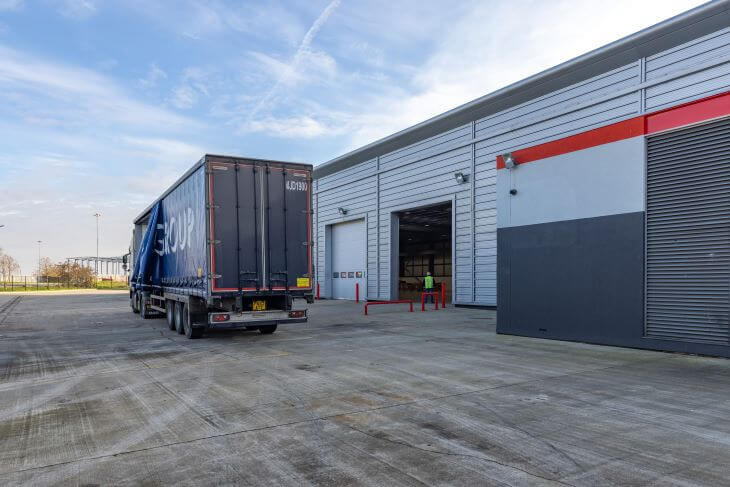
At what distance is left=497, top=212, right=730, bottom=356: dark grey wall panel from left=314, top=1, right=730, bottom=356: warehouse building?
0.03 metres

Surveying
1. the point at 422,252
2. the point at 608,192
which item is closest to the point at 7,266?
the point at 422,252

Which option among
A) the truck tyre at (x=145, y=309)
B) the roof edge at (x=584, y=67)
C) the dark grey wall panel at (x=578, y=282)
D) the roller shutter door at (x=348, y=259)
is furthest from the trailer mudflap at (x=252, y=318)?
the roller shutter door at (x=348, y=259)

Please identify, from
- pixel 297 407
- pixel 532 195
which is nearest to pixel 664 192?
pixel 532 195

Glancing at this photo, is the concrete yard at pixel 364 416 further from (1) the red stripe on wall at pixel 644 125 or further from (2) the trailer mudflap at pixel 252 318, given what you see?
(1) the red stripe on wall at pixel 644 125

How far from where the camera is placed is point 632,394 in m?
6.50

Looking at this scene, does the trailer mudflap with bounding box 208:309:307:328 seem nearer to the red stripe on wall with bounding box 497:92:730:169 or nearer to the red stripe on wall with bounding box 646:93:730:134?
the red stripe on wall with bounding box 497:92:730:169

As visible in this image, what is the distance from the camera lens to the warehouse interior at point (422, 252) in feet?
106

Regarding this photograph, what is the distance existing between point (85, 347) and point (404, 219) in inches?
778

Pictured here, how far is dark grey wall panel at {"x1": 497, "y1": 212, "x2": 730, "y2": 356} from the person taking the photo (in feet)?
33.4

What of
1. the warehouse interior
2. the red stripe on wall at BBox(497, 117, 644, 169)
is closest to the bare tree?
the warehouse interior

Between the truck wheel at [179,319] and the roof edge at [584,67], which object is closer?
the roof edge at [584,67]

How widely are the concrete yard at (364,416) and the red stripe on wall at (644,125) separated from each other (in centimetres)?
434

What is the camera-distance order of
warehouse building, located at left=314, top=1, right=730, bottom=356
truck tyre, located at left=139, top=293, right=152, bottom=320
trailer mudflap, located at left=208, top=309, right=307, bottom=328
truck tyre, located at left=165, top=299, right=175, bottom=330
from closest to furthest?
1. warehouse building, located at left=314, top=1, right=730, bottom=356
2. trailer mudflap, located at left=208, top=309, right=307, bottom=328
3. truck tyre, located at left=165, top=299, right=175, bottom=330
4. truck tyre, located at left=139, top=293, right=152, bottom=320

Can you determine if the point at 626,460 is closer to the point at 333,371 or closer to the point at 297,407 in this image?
the point at 297,407
